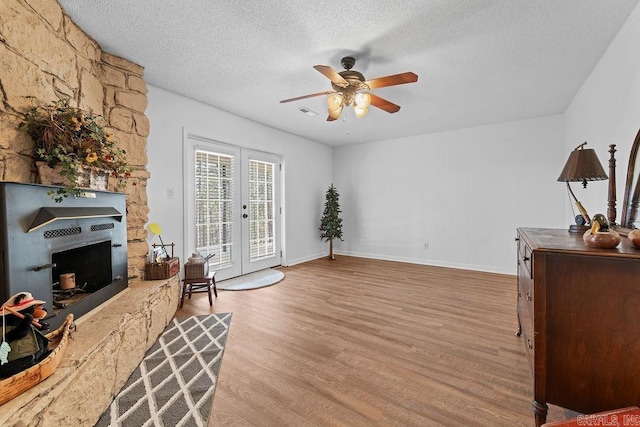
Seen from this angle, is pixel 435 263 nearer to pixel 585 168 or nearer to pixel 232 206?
pixel 585 168

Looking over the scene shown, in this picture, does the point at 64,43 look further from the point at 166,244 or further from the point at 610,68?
the point at 610,68

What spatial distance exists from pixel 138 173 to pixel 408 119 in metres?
3.77

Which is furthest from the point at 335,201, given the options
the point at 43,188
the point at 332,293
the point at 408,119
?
the point at 43,188

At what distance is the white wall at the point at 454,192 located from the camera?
14.0 ft

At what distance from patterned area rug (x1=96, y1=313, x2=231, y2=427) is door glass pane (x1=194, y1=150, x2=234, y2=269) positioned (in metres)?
1.48

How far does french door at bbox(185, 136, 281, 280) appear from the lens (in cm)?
365

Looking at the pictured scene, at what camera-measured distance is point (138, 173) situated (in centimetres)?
275

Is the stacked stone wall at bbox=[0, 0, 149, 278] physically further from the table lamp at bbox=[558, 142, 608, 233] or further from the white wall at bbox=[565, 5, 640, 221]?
the white wall at bbox=[565, 5, 640, 221]

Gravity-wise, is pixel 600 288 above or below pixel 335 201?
below

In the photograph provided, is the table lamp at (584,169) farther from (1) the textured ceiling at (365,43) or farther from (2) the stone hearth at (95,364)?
(2) the stone hearth at (95,364)

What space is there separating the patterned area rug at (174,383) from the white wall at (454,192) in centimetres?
406

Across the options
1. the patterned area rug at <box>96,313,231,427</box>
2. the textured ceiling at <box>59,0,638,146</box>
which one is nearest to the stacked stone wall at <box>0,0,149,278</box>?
the textured ceiling at <box>59,0,638,146</box>

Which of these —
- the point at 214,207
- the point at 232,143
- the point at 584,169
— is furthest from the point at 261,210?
the point at 584,169

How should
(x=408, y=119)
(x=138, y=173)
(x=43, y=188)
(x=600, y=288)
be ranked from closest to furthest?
(x=600, y=288) → (x=43, y=188) → (x=138, y=173) → (x=408, y=119)
